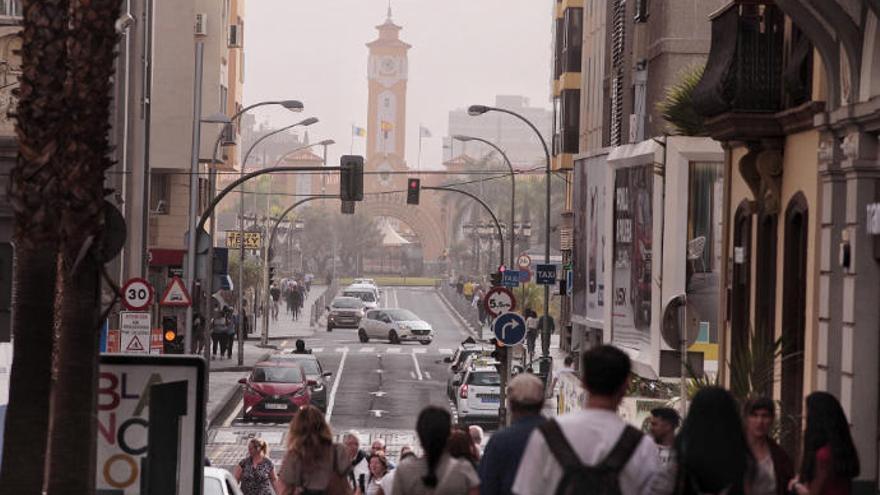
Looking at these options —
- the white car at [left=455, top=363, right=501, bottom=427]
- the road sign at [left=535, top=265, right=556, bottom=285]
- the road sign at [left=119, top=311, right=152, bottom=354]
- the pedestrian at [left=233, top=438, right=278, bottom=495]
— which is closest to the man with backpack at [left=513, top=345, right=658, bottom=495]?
the pedestrian at [left=233, top=438, right=278, bottom=495]

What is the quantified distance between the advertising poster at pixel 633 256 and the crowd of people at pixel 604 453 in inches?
840

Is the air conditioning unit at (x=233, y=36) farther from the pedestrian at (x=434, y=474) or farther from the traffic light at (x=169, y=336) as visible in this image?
the pedestrian at (x=434, y=474)

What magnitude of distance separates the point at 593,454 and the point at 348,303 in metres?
79.0

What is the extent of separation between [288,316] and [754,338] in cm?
8273

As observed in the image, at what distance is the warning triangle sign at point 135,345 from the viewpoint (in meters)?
32.6

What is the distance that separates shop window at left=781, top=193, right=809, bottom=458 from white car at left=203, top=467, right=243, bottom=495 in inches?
257

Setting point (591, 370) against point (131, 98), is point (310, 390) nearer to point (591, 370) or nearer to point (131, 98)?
point (131, 98)

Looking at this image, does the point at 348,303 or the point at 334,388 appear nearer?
the point at 334,388

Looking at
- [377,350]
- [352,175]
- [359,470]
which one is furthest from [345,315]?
[359,470]

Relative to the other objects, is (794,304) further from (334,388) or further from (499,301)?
(334,388)

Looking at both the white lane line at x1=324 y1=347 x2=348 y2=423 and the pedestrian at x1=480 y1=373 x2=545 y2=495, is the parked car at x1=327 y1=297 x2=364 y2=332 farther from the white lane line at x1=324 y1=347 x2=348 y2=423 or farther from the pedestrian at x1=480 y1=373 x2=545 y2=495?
the pedestrian at x1=480 y1=373 x2=545 y2=495

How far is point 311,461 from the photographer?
44.5 ft

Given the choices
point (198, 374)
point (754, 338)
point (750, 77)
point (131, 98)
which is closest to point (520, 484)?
point (198, 374)

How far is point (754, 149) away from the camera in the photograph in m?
21.8
